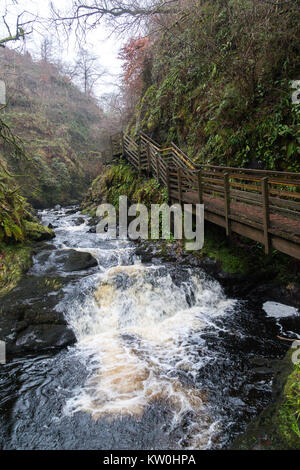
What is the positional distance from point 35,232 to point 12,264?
246 cm

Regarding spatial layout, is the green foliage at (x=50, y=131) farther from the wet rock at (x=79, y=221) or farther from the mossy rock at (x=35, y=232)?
the mossy rock at (x=35, y=232)

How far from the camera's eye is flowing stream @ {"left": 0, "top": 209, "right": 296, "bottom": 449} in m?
3.79

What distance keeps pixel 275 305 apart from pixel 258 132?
517 centimetres

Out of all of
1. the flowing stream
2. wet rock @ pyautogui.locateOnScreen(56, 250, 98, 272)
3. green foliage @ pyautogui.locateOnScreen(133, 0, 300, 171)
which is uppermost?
green foliage @ pyautogui.locateOnScreen(133, 0, 300, 171)

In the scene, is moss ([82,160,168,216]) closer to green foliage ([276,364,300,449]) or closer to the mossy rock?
the mossy rock

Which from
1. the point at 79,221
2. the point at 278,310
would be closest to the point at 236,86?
the point at 278,310

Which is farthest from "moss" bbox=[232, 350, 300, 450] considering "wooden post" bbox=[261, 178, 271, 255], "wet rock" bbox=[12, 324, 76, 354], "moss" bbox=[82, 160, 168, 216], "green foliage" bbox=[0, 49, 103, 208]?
"green foliage" bbox=[0, 49, 103, 208]

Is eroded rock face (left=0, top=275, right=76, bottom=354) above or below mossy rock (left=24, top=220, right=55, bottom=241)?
below

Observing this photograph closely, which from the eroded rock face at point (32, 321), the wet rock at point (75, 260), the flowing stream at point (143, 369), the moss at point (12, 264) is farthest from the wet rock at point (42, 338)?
the wet rock at point (75, 260)

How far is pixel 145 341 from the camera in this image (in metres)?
5.94

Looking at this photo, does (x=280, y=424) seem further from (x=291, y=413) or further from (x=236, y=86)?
(x=236, y=86)

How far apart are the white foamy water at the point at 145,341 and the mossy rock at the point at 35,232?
372cm

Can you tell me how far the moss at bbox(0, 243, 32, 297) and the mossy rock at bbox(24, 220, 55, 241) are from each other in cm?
101
